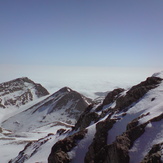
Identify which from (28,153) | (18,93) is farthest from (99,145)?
(18,93)

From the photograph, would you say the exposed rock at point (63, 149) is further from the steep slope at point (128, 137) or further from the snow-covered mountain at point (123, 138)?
the steep slope at point (128, 137)

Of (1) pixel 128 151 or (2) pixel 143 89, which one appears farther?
(2) pixel 143 89

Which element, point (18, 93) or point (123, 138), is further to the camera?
point (18, 93)

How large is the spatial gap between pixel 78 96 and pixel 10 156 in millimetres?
70553

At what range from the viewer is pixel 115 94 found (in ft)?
159

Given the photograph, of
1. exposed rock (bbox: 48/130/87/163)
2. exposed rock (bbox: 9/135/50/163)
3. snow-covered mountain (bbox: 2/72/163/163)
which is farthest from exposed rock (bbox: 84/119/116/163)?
exposed rock (bbox: 9/135/50/163)

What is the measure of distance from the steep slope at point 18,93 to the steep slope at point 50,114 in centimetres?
2618

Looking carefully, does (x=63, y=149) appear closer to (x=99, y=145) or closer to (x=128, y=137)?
(x=99, y=145)

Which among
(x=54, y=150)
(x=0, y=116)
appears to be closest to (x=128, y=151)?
(x=54, y=150)

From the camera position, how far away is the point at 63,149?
24.0m

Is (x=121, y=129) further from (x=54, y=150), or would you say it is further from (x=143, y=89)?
(x=143, y=89)

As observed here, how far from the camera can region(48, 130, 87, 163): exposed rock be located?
2184 centimetres

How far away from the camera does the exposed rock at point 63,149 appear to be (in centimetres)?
2184

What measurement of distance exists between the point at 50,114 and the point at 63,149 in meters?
82.6
